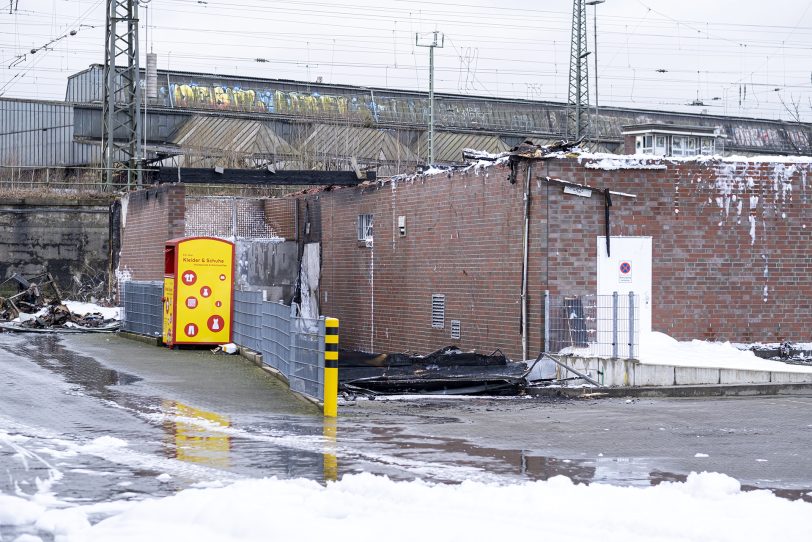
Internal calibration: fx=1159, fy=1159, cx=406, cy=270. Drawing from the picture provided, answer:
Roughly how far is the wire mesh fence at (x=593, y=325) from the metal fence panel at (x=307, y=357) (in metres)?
5.46

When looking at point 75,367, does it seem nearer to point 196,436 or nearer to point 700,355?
point 196,436

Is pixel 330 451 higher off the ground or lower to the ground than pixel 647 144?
lower

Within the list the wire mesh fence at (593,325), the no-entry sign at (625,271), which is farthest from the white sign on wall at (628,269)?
the wire mesh fence at (593,325)

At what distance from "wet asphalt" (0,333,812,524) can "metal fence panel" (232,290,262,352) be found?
81.9 inches

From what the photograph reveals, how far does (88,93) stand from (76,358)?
146 ft

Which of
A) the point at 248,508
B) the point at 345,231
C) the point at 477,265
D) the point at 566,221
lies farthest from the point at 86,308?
the point at 248,508

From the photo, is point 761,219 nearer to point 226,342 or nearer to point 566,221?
point 566,221

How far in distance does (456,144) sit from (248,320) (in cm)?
4291

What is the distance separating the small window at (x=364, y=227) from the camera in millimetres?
30219

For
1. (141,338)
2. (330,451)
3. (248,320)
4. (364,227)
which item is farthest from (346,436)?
(364,227)

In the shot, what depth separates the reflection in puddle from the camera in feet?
37.6

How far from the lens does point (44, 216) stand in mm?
40250

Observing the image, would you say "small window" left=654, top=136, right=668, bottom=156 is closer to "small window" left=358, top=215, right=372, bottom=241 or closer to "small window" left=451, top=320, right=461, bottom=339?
"small window" left=358, top=215, right=372, bottom=241

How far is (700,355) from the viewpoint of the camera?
20844mm
